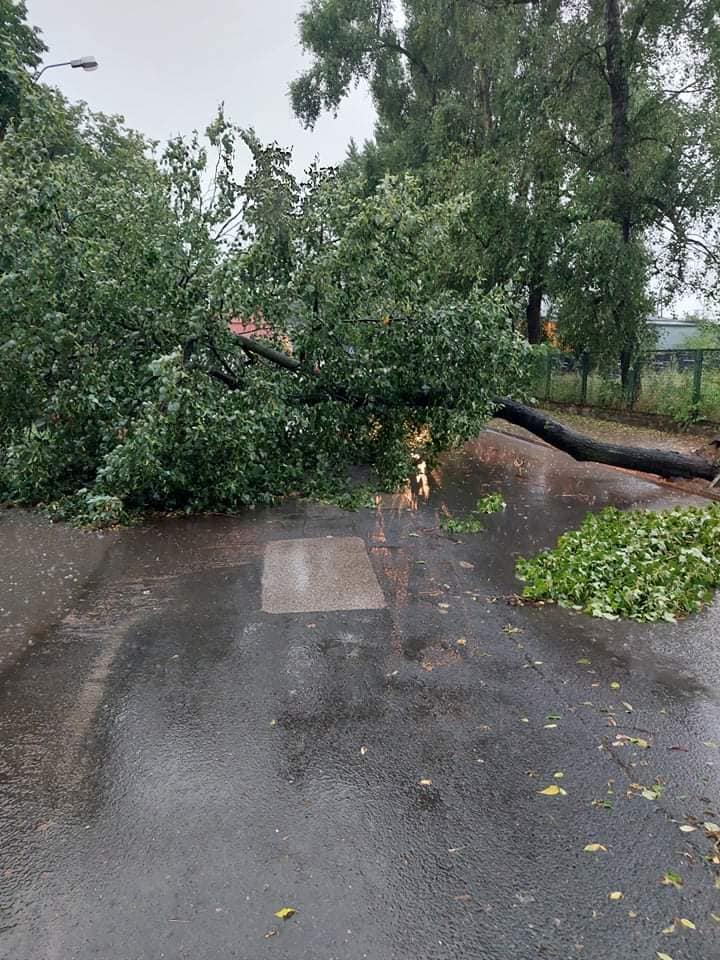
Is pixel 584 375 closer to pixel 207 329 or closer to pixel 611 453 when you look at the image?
pixel 611 453

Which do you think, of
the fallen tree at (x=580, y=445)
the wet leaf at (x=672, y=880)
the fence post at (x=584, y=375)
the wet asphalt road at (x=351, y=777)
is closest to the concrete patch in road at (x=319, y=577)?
the wet asphalt road at (x=351, y=777)

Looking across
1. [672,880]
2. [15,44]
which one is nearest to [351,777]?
[672,880]

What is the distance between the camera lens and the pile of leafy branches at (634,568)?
4.65m

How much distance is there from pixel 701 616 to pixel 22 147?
303 inches

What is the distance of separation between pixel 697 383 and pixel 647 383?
192 centimetres

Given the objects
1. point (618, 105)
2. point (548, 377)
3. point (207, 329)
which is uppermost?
point (618, 105)

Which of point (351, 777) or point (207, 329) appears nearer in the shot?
point (351, 777)

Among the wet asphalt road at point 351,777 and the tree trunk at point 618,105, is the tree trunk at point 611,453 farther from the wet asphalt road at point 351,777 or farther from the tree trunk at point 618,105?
the tree trunk at point 618,105

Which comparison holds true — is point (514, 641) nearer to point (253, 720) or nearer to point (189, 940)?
point (253, 720)

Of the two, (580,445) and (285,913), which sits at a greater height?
(580,445)

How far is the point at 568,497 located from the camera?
8266 mm

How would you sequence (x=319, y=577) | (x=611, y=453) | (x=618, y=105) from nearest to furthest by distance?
(x=319, y=577) → (x=611, y=453) → (x=618, y=105)

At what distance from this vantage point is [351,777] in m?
2.88

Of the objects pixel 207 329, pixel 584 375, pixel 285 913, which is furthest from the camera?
pixel 584 375
